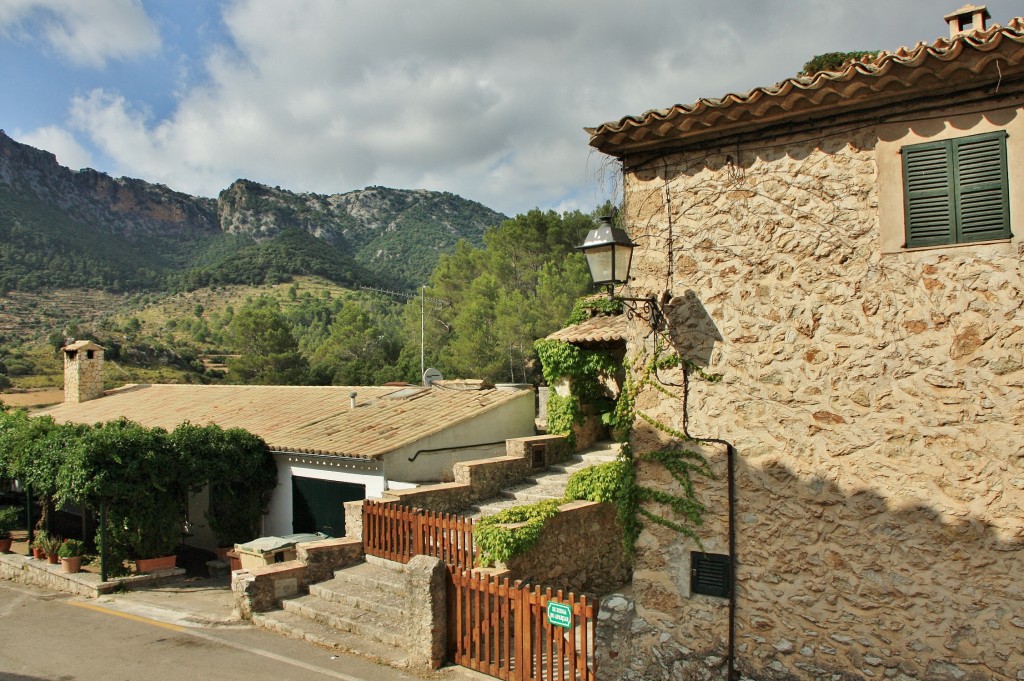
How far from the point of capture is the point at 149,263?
271 feet

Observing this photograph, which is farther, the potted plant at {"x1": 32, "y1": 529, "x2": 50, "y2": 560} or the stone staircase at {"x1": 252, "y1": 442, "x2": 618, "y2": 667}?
the potted plant at {"x1": 32, "y1": 529, "x2": 50, "y2": 560}

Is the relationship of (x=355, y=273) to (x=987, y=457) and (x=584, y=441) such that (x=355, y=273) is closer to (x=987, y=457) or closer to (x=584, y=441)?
(x=584, y=441)

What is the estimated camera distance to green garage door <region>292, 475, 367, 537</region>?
14547 mm

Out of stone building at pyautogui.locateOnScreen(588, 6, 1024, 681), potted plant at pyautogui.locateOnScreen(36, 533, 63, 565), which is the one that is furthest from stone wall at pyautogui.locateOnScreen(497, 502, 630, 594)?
potted plant at pyautogui.locateOnScreen(36, 533, 63, 565)

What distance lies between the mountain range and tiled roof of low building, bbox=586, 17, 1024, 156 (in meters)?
70.0

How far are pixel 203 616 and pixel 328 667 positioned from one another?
12.3 ft

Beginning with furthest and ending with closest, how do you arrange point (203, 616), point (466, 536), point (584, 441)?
point (584, 441) < point (203, 616) < point (466, 536)

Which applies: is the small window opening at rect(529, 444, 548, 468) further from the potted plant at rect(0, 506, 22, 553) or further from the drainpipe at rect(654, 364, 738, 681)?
the potted plant at rect(0, 506, 22, 553)

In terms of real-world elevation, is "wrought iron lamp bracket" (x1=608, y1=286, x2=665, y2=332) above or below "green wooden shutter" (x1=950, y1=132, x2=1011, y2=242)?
below

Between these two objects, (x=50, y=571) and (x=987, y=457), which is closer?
(x=987, y=457)

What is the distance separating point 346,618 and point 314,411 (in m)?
9.43

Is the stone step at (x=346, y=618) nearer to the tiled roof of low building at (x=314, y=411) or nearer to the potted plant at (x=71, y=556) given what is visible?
the tiled roof of low building at (x=314, y=411)

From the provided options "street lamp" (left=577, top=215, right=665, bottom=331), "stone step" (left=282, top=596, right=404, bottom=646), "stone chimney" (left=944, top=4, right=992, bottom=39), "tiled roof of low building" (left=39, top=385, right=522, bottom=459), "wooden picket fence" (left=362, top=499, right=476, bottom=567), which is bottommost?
"stone step" (left=282, top=596, right=404, bottom=646)

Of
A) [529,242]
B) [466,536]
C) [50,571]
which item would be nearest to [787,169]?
[466,536]
